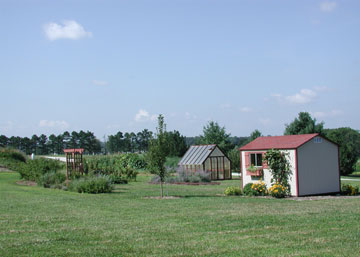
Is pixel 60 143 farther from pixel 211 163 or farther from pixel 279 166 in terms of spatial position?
pixel 279 166

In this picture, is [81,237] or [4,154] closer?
[81,237]

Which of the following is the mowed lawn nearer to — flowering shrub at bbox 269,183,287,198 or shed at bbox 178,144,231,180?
flowering shrub at bbox 269,183,287,198

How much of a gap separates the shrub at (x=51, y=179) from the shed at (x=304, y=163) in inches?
444

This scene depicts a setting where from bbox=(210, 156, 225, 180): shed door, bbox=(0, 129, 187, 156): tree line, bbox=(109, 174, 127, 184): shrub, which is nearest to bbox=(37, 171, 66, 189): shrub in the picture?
bbox=(109, 174, 127, 184): shrub

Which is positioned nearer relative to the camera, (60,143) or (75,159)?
(75,159)

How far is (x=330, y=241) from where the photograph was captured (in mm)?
9203

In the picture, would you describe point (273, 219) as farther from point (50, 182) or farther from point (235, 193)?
point (50, 182)

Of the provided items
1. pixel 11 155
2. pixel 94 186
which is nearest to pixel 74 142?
pixel 11 155

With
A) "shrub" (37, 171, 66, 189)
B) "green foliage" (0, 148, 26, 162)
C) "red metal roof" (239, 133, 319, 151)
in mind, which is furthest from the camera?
"green foliage" (0, 148, 26, 162)

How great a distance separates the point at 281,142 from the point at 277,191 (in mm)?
3049

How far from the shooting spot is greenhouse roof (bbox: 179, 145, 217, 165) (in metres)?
38.8

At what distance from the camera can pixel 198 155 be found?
39.7 m

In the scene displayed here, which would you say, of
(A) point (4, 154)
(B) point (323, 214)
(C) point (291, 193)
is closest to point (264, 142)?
(C) point (291, 193)

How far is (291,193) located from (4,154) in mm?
34897
